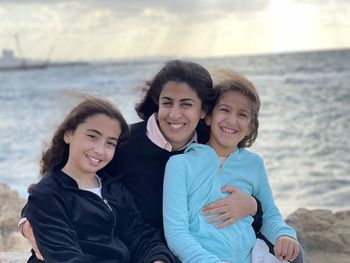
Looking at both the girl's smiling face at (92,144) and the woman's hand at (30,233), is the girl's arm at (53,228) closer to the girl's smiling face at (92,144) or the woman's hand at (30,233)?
the woman's hand at (30,233)

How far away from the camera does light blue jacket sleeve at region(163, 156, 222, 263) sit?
2.76 metres

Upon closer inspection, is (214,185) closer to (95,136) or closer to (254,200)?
(254,200)

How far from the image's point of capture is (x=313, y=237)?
4.98 meters

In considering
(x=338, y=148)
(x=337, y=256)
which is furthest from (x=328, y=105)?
(x=337, y=256)

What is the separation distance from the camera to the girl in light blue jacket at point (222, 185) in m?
2.90

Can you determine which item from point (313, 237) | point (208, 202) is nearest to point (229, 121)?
point (208, 202)

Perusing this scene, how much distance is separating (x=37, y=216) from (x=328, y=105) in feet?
58.0

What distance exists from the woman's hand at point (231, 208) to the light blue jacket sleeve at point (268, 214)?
15 cm

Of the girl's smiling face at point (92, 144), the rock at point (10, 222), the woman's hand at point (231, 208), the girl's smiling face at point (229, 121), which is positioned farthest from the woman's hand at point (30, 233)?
the rock at point (10, 222)

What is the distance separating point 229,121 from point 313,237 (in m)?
2.33

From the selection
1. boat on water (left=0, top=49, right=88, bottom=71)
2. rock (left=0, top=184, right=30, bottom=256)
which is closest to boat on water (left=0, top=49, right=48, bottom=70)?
boat on water (left=0, top=49, right=88, bottom=71)

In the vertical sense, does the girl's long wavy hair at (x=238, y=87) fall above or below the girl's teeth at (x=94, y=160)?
above

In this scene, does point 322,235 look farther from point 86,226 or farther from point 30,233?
point 30,233

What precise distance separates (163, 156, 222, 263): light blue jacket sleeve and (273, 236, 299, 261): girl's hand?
44 centimetres
